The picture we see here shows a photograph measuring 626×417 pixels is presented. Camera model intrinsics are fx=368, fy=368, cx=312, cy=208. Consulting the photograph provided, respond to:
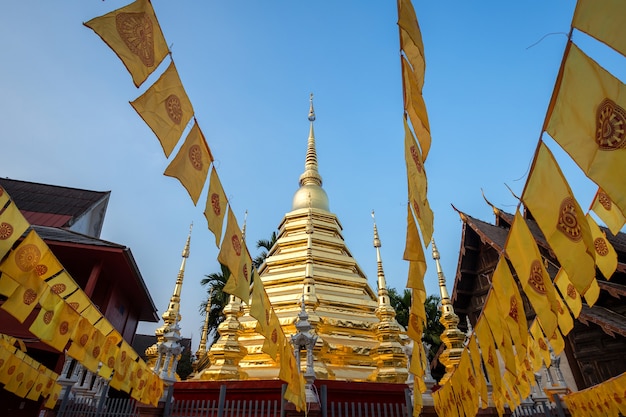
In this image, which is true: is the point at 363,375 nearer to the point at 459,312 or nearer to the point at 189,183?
the point at 459,312

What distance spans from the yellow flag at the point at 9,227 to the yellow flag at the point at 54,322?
1391 millimetres

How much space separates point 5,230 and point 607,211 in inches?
293

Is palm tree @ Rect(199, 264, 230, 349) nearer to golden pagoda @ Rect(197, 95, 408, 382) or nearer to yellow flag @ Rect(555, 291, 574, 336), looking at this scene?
golden pagoda @ Rect(197, 95, 408, 382)

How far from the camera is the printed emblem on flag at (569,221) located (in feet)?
8.14

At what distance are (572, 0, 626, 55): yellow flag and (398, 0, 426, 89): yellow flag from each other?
1397 mm

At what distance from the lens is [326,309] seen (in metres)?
13.1

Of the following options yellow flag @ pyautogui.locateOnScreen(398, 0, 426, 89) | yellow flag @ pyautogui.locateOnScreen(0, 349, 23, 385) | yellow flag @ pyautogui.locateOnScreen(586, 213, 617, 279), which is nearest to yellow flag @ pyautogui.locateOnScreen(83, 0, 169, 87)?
yellow flag @ pyautogui.locateOnScreen(398, 0, 426, 89)

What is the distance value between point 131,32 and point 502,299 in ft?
14.2

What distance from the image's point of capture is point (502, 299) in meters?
4.00

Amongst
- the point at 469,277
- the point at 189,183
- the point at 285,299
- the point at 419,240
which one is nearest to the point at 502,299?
the point at 419,240

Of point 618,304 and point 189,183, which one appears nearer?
point 189,183

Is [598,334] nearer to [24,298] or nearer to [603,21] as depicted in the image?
[603,21]

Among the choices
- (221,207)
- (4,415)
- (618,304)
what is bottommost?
(4,415)

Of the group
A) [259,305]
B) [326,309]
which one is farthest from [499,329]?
[326,309]
